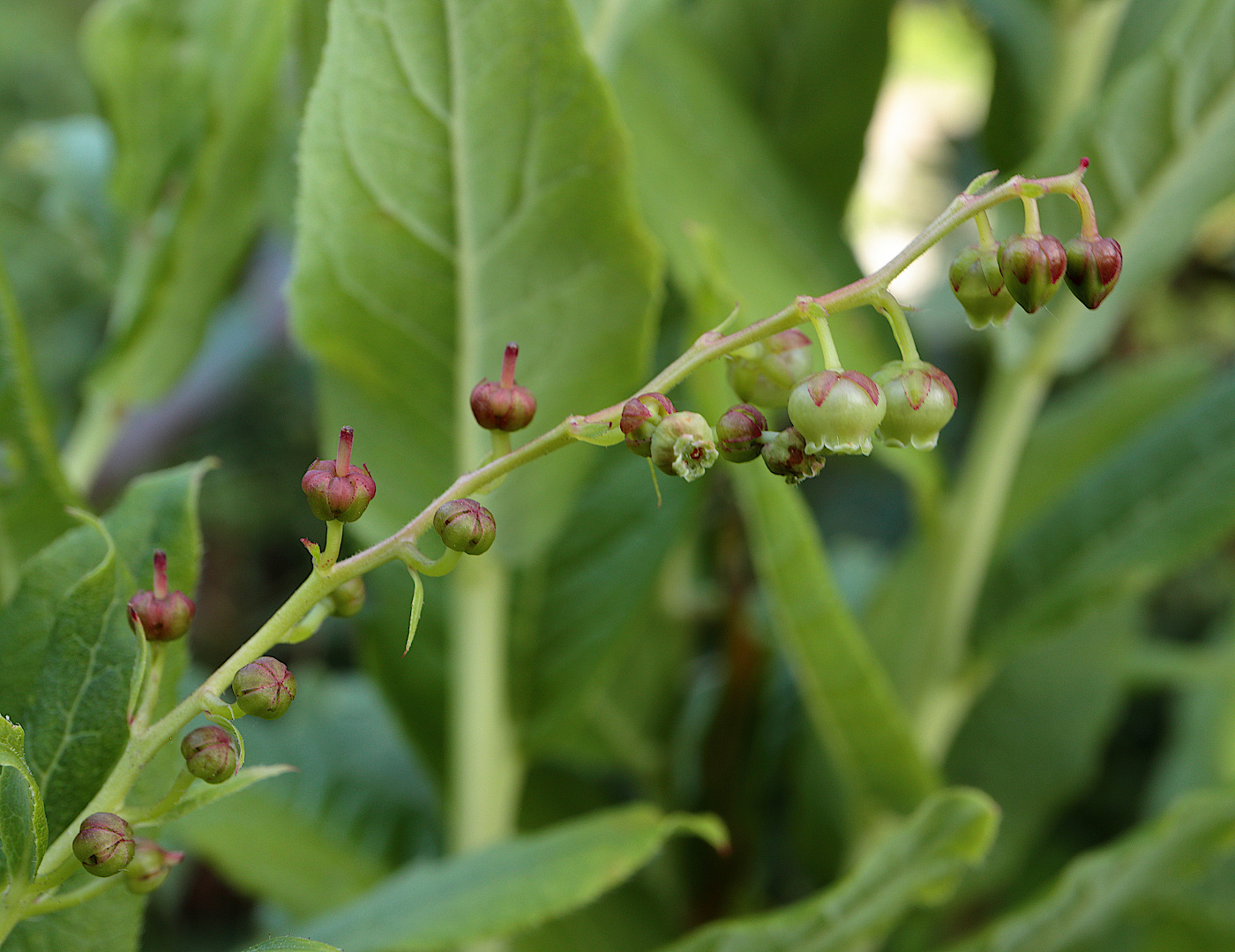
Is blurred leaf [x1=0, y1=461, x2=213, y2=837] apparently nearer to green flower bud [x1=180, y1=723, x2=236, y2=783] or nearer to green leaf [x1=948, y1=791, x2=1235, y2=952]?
green flower bud [x1=180, y1=723, x2=236, y2=783]

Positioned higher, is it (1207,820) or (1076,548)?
(1076,548)

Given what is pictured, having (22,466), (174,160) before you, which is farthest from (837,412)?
(174,160)

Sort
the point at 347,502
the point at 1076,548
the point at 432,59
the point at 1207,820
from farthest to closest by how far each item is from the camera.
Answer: the point at 1076,548 → the point at 1207,820 → the point at 432,59 → the point at 347,502

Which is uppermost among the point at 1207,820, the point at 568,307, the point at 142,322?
the point at 142,322

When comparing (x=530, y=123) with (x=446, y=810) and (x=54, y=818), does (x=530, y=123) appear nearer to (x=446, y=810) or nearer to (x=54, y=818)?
(x=54, y=818)

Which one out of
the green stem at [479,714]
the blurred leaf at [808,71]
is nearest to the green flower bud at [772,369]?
the green stem at [479,714]

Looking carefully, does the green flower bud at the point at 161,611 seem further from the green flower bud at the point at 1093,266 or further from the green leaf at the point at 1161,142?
the green leaf at the point at 1161,142

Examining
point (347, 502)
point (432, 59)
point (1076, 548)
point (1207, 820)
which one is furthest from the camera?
point (1076, 548)

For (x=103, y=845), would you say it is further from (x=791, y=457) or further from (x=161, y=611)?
(x=791, y=457)

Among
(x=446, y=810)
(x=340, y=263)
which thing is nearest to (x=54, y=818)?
(x=340, y=263)
